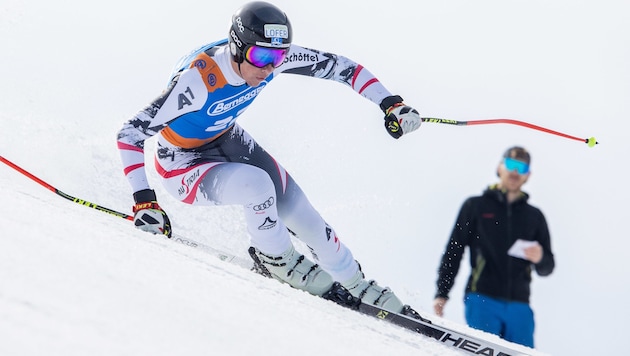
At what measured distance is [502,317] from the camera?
4.54 meters

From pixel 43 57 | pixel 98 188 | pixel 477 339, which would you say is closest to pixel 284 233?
pixel 477 339

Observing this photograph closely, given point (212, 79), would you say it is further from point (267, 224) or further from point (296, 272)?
point (296, 272)

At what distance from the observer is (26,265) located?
6.51 ft

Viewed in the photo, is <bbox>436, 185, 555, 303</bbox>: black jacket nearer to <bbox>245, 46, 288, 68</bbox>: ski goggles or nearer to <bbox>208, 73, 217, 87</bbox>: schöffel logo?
<bbox>245, 46, 288, 68</bbox>: ski goggles

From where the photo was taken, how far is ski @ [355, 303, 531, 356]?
3.84 meters

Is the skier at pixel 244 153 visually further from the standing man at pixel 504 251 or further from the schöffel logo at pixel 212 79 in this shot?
the standing man at pixel 504 251

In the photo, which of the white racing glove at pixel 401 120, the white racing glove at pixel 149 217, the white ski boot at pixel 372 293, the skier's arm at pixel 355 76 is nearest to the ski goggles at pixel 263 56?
the skier's arm at pixel 355 76

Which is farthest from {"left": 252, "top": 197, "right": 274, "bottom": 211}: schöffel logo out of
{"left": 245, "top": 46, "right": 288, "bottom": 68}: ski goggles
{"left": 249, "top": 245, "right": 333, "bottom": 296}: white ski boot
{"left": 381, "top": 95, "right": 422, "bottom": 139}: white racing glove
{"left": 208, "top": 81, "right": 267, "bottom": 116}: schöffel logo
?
{"left": 381, "top": 95, "right": 422, "bottom": 139}: white racing glove

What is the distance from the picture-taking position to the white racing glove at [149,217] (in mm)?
3656

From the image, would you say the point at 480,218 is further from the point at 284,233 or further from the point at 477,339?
the point at 284,233

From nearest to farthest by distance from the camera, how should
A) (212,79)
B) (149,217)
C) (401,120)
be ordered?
(149,217), (212,79), (401,120)

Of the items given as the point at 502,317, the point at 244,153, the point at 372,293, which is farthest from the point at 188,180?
the point at 502,317

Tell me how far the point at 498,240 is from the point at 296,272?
4.05ft

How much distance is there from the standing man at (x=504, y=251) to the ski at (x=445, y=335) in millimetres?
506
